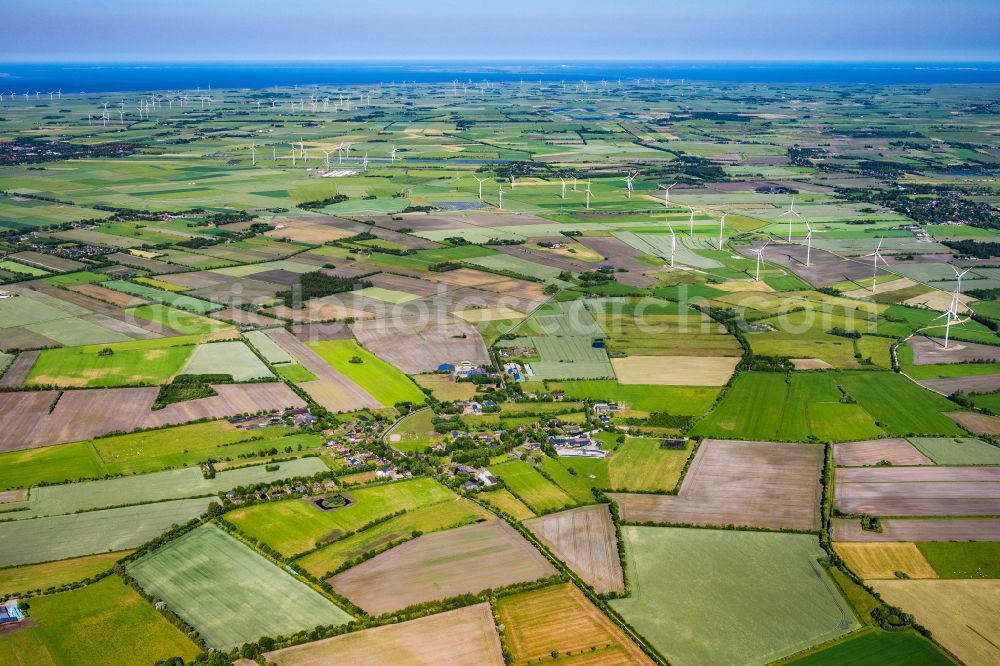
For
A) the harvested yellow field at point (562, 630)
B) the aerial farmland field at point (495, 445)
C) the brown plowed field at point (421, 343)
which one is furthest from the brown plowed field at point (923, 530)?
the brown plowed field at point (421, 343)

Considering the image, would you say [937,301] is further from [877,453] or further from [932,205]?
[932,205]

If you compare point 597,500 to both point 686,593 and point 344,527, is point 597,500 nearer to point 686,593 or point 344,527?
point 686,593

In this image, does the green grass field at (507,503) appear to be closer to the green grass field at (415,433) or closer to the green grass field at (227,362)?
the green grass field at (415,433)

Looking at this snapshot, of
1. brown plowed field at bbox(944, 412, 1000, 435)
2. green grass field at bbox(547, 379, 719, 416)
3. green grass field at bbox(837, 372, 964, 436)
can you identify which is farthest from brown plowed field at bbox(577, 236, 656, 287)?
brown plowed field at bbox(944, 412, 1000, 435)

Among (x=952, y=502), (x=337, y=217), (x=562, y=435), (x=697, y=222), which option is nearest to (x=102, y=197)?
(x=337, y=217)

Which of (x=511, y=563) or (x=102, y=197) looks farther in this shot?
(x=102, y=197)

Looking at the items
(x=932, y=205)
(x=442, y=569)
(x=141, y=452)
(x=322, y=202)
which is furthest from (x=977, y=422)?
(x=322, y=202)
